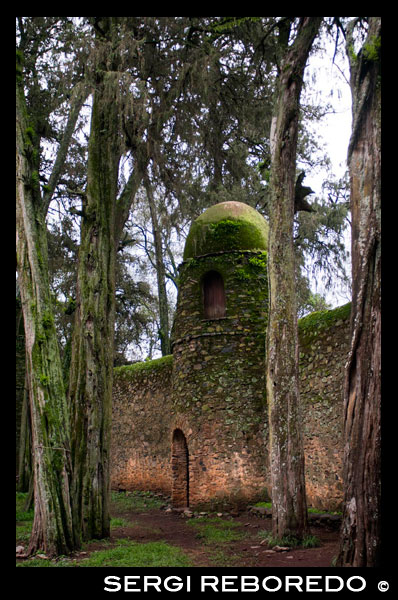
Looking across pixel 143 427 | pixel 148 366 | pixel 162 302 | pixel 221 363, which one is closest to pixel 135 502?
pixel 143 427

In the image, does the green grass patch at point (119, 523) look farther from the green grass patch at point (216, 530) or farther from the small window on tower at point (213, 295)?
the small window on tower at point (213, 295)

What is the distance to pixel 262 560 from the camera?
258 inches

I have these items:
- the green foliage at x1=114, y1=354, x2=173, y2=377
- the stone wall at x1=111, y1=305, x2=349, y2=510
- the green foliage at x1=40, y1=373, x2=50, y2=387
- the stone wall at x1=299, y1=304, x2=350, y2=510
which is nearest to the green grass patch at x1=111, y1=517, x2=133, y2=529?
the stone wall at x1=111, y1=305, x2=349, y2=510

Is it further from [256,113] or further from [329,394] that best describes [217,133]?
[329,394]

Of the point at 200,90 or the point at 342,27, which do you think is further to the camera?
the point at 200,90

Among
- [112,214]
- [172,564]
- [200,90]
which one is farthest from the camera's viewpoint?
[200,90]

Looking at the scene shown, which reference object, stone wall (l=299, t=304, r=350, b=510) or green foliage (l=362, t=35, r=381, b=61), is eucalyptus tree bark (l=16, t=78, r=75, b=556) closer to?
green foliage (l=362, t=35, r=381, b=61)

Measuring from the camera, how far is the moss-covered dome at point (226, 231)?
12.7 metres

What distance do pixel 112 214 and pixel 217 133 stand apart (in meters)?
3.07

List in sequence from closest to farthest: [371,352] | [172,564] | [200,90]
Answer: [371,352] → [172,564] → [200,90]

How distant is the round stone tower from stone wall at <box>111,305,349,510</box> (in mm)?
20

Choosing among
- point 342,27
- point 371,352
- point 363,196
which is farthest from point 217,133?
point 371,352

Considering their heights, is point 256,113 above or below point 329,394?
above

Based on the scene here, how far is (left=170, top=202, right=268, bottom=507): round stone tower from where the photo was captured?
11.3 meters
